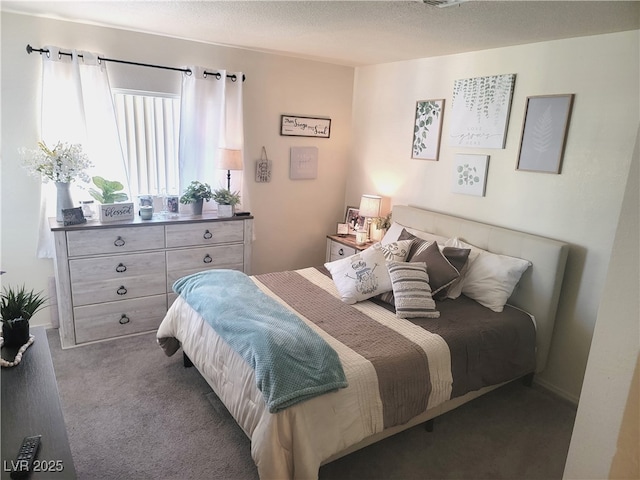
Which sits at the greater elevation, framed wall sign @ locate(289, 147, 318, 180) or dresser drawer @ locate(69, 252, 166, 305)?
framed wall sign @ locate(289, 147, 318, 180)

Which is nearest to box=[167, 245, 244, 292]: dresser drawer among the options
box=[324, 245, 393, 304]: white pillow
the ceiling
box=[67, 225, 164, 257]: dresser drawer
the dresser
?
the dresser

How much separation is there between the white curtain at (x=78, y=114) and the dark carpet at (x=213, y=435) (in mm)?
1266

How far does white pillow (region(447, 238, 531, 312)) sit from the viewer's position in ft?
9.45

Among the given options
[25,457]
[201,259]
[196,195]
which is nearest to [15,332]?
[25,457]

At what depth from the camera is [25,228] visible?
329cm

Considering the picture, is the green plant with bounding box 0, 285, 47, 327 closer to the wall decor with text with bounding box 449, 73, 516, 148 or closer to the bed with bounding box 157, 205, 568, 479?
the bed with bounding box 157, 205, 568, 479

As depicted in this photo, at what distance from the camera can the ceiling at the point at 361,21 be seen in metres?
2.25

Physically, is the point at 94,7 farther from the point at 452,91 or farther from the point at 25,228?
the point at 452,91

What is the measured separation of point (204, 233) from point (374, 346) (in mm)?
1983

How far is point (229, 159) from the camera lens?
3738 millimetres

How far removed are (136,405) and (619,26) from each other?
Answer: 363cm

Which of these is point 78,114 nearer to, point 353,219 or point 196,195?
point 196,195

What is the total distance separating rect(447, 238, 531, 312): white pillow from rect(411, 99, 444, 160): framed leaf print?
3.68 feet

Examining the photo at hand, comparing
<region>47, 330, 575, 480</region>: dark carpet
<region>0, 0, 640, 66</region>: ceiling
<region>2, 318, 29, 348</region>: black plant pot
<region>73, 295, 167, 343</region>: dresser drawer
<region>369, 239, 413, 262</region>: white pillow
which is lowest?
<region>47, 330, 575, 480</region>: dark carpet
